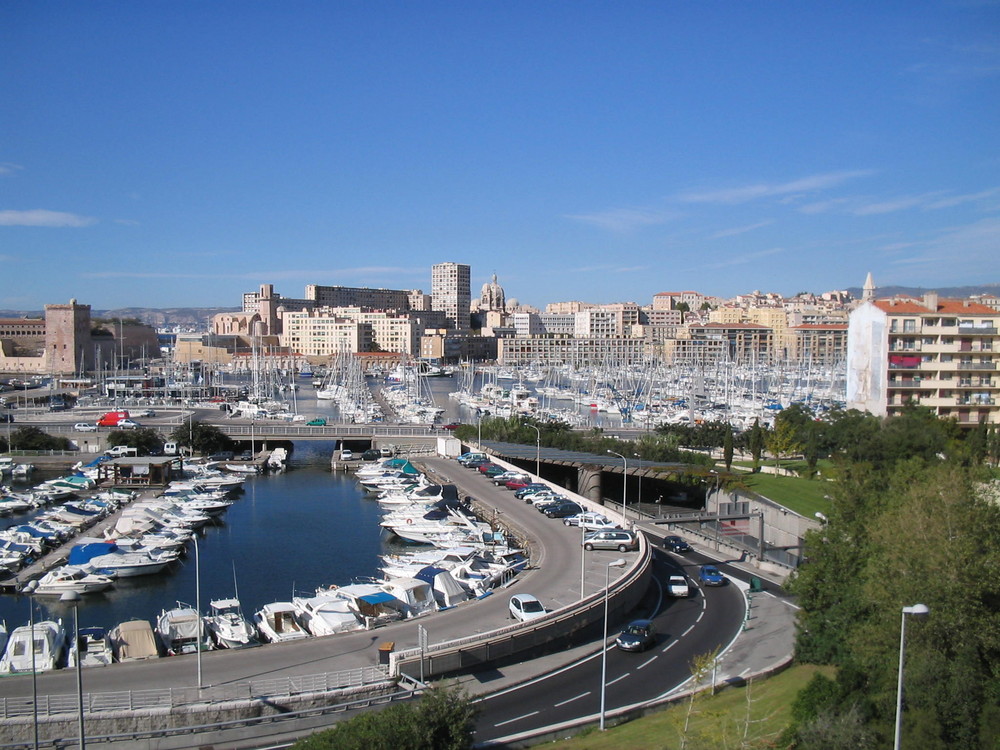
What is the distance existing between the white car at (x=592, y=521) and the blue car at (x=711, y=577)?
2.63 metres

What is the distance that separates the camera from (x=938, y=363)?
28000 millimetres

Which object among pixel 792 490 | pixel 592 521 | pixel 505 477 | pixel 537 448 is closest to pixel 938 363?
pixel 792 490

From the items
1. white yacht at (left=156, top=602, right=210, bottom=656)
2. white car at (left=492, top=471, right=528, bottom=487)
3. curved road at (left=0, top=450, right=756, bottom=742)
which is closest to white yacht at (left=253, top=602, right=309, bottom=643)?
white yacht at (left=156, top=602, right=210, bottom=656)

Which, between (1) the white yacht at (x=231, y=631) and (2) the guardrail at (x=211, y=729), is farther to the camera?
(1) the white yacht at (x=231, y=631)

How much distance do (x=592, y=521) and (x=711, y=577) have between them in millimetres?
3771

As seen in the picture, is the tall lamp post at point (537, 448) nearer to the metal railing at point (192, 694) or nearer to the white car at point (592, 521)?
the white car at point (592, 521)

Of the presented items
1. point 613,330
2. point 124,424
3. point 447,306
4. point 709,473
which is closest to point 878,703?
point 709,473

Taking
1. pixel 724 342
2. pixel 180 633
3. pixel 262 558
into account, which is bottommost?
pixel 262 558

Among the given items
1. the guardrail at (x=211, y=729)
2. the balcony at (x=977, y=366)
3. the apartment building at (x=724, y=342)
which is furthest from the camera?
the apartment building at (x=724, y=342)

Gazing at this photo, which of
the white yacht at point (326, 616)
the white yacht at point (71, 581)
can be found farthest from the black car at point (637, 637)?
the white yacht at point (71, 581)

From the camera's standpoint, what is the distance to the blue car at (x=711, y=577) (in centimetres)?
1521

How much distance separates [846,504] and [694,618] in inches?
123

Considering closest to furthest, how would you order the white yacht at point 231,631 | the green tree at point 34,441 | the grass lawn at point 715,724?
the grass lawn at point 715,724 < the white yacht at point 231,631 < the green tree at point 34,441

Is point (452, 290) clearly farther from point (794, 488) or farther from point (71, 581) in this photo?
point (71, 581)
